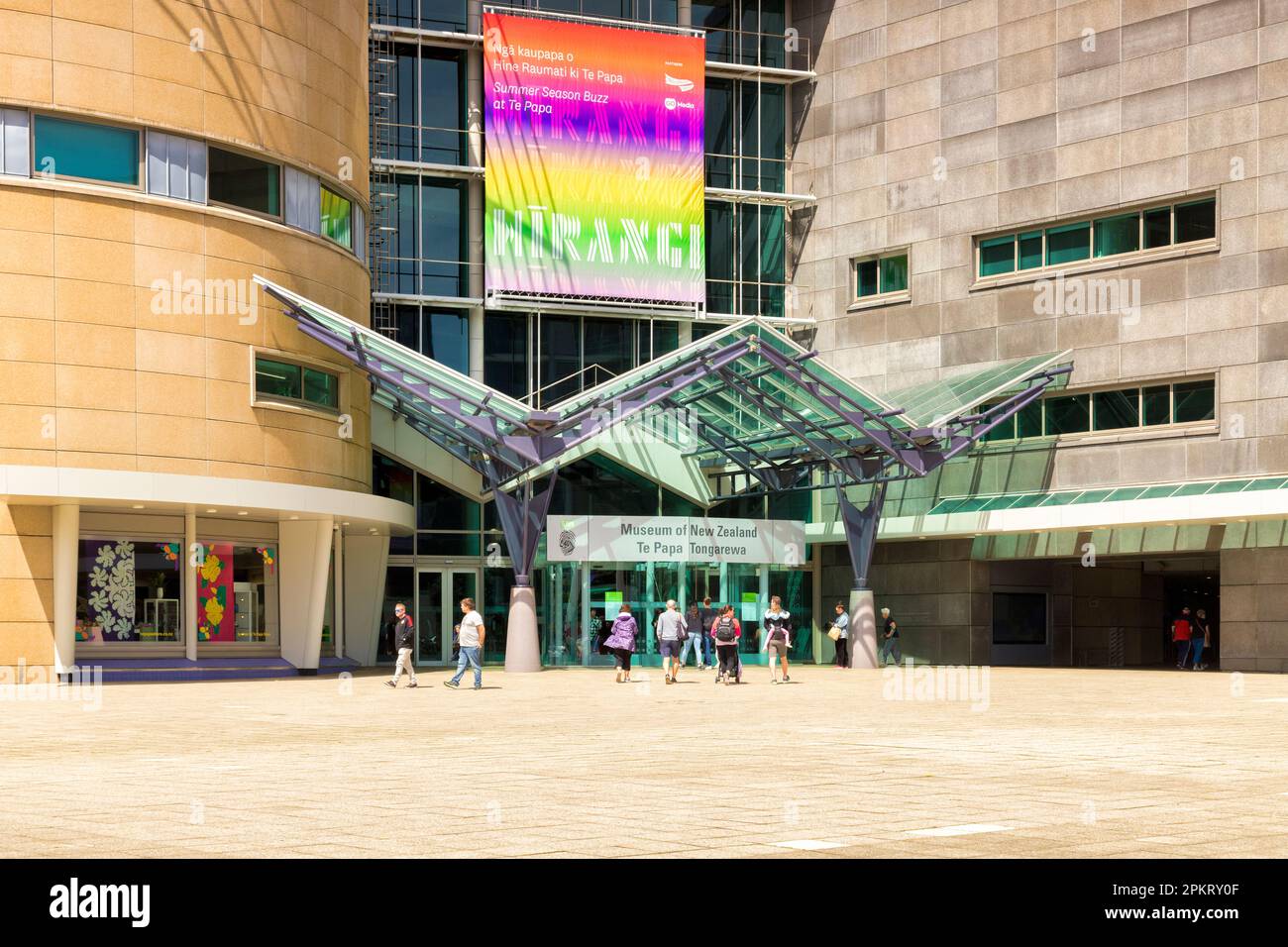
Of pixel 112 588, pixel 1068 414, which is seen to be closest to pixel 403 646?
pixel 112 588

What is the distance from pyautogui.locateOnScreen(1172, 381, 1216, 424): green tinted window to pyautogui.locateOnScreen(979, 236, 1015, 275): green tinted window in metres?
6.40

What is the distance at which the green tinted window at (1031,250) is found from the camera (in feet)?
149

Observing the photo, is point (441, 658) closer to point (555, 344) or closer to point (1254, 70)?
point (555, 344)

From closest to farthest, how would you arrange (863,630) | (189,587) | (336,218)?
(189,587), (336,218), (863,630)

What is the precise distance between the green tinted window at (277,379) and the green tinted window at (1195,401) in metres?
21.7

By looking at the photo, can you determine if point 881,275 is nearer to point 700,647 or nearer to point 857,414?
point 857,414

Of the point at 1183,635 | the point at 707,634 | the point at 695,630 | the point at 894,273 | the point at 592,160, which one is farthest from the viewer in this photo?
the point at 894,273

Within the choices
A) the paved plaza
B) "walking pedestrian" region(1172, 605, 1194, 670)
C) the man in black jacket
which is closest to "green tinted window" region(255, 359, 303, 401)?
the man in black jacket

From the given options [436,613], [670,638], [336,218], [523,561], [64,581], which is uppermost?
[336,218]

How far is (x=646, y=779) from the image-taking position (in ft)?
43.0

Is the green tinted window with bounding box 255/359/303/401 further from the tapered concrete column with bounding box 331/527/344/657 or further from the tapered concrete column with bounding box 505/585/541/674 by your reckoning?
the tapered concrete column with bounding box 505/585/541/674

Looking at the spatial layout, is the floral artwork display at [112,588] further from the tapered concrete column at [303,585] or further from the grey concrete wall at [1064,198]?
the grey concrete wall at [1064,198]

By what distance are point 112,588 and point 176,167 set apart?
28.2 feet
